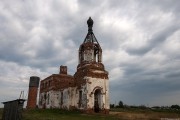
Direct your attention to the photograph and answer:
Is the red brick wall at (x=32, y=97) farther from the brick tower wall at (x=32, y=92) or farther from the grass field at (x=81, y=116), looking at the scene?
the grass field at (x=81, y=116)

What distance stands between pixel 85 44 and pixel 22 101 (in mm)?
15413

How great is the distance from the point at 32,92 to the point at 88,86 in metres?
14.7

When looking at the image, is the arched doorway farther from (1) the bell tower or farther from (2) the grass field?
(2) the grass field

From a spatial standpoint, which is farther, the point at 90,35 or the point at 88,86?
the point at 90,35

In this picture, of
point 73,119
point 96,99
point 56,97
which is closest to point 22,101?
point 73,119

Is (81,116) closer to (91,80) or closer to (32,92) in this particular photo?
(91,80)

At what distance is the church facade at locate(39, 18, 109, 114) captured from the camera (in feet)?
95.4

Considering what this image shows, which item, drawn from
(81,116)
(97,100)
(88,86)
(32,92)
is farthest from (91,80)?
(32,92)

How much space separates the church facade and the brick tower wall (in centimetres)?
495

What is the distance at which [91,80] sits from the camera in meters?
29.4

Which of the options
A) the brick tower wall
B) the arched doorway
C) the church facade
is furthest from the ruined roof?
the brick tower wall

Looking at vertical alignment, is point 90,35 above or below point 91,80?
above

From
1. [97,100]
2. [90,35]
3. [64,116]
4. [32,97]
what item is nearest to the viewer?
[64,116]

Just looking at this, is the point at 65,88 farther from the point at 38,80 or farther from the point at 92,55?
the point at 38,80
